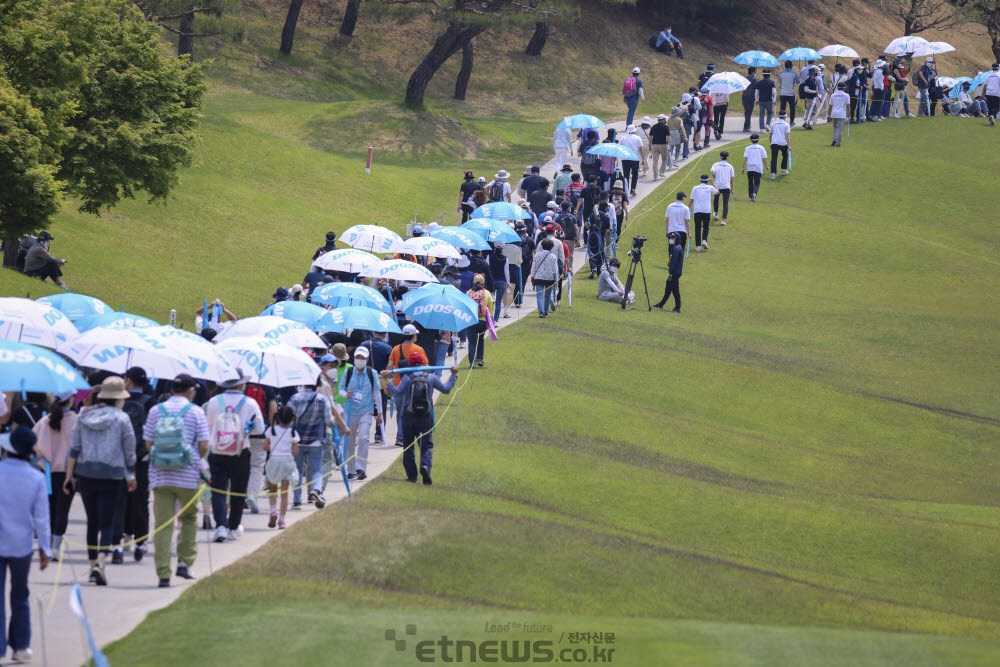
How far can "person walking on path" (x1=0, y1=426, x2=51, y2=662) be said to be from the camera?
9.48 metres

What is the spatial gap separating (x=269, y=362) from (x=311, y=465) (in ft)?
4.47

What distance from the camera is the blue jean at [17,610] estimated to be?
9469 mm

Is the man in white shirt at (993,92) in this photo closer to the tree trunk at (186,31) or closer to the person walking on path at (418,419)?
the tree trunk at (186,31)

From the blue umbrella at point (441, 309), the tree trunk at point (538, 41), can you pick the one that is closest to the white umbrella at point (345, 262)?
the blue umbrella at point (441, 309)

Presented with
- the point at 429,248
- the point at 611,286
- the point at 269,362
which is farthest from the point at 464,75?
the point at 269,362

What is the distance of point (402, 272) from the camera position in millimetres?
20578

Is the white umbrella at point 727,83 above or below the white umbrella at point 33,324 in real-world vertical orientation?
above

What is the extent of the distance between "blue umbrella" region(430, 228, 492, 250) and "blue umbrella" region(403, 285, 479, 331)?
15.7 ft

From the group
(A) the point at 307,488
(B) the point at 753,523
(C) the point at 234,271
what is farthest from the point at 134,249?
(B) the point at 753,523

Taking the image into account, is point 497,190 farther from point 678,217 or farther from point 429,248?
point 429,248

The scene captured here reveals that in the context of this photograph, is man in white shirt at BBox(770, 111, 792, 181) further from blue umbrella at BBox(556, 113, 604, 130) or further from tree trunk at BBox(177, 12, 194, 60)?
tree trunk at BBox(177, 12, 194, 60)

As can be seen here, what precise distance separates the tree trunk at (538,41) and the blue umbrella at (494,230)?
3481cm

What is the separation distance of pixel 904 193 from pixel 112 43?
84.7 ft

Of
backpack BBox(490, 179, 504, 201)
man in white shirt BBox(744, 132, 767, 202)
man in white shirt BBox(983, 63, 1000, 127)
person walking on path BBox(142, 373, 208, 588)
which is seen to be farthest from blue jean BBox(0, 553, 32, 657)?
man in white shirt BBox(983, 63, 1000, 127)
